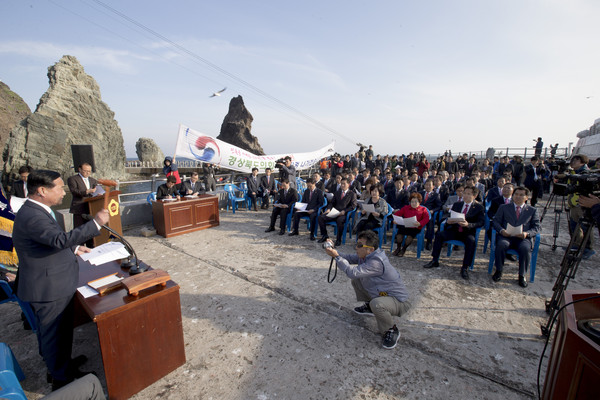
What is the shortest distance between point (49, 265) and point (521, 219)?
21.5 ft

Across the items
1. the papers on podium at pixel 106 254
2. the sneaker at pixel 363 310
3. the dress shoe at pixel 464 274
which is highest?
the papers on podium at pixel 106 254

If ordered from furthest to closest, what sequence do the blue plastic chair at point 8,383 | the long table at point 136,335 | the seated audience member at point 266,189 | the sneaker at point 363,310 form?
the seated audience member at point 266,189, the sneaker at point 363,310, the long table at point 136,335, the blue plastic chair at point 8,383

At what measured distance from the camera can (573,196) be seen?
5.27m

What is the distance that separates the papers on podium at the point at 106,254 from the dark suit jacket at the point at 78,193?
10.0 ft

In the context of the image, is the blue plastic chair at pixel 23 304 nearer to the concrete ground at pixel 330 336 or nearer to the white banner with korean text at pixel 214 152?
the concrete ground at pixel 330 336

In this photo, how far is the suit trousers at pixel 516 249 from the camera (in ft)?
15.0

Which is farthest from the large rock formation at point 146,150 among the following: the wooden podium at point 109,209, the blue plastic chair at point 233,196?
the wooden podium at point 109,209

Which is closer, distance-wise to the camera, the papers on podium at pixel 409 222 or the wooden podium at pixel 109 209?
the wooden podium at pixel 109 209

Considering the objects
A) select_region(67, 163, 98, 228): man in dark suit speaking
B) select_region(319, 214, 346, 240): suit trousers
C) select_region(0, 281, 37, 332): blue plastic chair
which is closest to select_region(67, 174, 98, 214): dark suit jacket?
select_region(67, 163, 98, 228): man in dark suit speaking

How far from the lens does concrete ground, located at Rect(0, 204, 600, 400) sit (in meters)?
2.59

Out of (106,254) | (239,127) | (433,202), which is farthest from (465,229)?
(239,127)

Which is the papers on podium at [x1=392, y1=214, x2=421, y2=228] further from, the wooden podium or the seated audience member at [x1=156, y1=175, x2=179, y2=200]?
the wooden podium

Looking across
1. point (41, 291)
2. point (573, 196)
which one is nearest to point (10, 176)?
point (41, 291)

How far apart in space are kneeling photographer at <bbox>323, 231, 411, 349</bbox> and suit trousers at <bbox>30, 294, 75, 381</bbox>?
8.58ft
